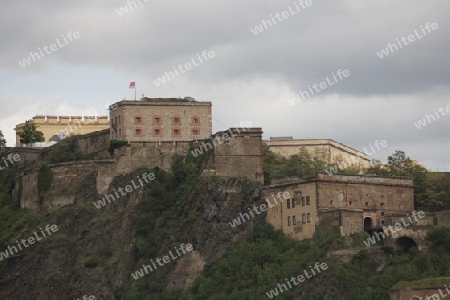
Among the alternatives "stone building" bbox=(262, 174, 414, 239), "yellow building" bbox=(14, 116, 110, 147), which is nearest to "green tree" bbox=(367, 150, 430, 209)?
"stone building" bbox=(262, 174, 414, 239)

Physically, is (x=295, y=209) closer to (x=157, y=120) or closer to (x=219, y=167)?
(x=219, y=167)

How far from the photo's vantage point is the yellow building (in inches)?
6865

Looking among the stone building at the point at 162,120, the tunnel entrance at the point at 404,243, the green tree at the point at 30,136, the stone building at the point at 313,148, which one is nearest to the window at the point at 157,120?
the stone building at the point at 162,120

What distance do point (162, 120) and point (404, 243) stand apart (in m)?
29.7

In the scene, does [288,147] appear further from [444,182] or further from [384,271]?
[384,271]

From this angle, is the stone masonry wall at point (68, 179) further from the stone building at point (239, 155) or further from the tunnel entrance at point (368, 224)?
the tunnel entrance at point (368, 224)

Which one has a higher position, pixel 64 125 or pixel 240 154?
pixel 64 125

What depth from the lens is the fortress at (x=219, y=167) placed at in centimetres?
13775

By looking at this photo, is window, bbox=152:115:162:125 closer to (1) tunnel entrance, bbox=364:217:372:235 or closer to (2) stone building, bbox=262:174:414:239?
(2) stone building, bbox=262:174:414:239

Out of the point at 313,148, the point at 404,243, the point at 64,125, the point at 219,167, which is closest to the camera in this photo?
the point at 404,243

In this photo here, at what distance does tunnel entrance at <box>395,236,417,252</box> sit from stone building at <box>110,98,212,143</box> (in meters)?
27.0

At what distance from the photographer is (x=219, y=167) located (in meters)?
149

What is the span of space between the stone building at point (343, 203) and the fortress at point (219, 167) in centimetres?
7

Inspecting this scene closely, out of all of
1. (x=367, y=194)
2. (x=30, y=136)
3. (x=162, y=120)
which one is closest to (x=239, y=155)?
(x=162, y=120)
